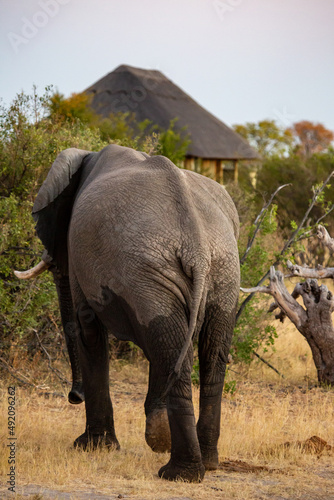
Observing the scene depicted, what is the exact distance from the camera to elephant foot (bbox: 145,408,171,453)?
397cm

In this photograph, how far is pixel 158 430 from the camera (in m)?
3.97

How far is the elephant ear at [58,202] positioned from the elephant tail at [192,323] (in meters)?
1.69

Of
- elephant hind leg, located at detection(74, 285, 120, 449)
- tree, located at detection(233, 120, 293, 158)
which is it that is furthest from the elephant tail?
tree, located at detection(233, 120, 293, 158)

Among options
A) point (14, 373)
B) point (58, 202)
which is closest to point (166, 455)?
point (58, 202)

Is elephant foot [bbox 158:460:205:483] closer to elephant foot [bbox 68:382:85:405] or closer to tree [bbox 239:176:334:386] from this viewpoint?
elephant foot [bbox 68:382:85:405]

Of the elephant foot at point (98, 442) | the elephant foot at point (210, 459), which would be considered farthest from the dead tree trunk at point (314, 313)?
the elephant foot at point (210, 459)

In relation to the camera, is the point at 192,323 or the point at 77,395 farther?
the point at 77,395

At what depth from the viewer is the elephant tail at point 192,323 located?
3.77m

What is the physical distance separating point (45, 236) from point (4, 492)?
6.70ft

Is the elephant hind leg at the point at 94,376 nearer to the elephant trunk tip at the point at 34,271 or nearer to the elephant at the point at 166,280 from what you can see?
the elephant at the point at 166,280

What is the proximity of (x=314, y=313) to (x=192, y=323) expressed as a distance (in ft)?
13.9

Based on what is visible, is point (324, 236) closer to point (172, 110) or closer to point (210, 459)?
point (210, 459)

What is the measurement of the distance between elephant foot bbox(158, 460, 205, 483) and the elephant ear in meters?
2.01

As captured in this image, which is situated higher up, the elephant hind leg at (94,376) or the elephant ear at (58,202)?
the elephant ear at (58,202)
